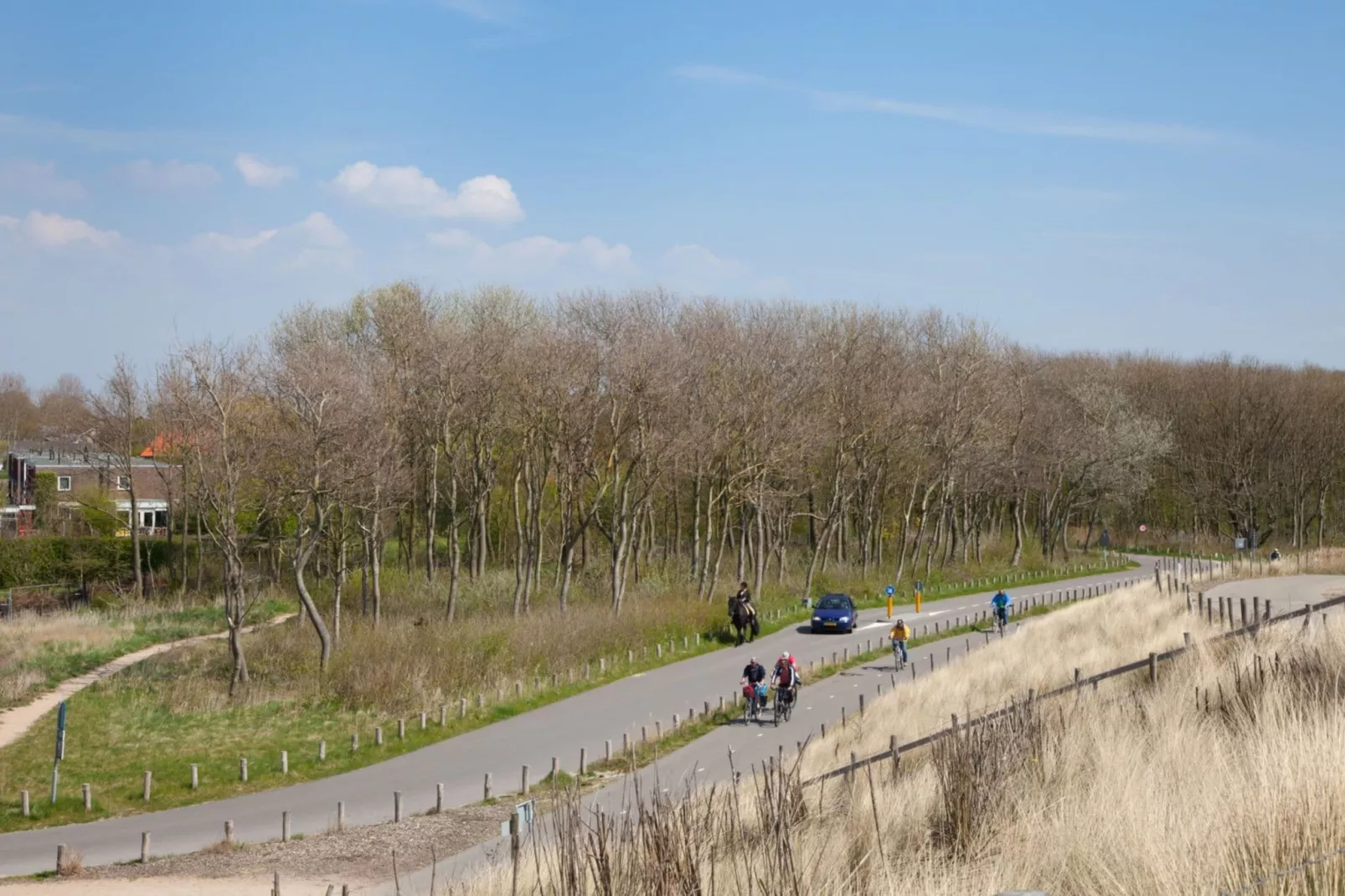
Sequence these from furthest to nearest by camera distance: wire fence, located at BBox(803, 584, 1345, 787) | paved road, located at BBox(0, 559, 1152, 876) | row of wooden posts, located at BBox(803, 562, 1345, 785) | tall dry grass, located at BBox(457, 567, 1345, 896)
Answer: paved road, located at BBox(0, 559, 1152, 876)
row of wooden posts, located at BBox(803, 562, 1345, 785)
wire fence, located at BBox(803, 584, 1345, 787)
tall dry grass, located at BBox(457, 567, 1345, 896)

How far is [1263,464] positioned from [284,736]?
67273 mm

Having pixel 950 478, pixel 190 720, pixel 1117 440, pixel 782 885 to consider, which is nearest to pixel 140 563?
pixel 190 720

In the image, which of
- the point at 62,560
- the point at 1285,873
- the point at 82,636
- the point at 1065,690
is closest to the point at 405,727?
the point at 1065,690

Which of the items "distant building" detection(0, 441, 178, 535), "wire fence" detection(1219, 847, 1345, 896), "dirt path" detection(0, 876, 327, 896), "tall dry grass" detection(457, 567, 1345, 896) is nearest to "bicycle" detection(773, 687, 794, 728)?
"dirt path" detection(0, 876, 327, 896)

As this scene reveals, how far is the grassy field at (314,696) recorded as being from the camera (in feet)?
78.8

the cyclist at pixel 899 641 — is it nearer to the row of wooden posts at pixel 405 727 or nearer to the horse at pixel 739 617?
the row of wooden posts at pixel 405 727

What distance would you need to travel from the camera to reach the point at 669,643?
128 ft

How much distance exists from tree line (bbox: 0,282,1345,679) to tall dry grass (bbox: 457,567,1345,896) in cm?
2641

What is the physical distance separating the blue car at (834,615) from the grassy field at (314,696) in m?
2.04

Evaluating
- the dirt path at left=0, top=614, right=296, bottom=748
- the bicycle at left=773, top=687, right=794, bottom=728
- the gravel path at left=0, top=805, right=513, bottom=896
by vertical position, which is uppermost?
the bicycle at left=773, top=687, right=794, bottom=728

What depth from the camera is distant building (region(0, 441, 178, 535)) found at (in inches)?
2498

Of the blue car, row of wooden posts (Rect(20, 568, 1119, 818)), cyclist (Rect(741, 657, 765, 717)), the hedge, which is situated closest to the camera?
row of wooden posts (Rect(20, 568, 1119, 818))

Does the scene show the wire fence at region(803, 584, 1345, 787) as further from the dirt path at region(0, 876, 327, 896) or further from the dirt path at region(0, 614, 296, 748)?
the dirt path at region(0, 614, 296, 748)

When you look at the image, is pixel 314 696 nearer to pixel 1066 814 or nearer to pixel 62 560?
pixel 1066 814
